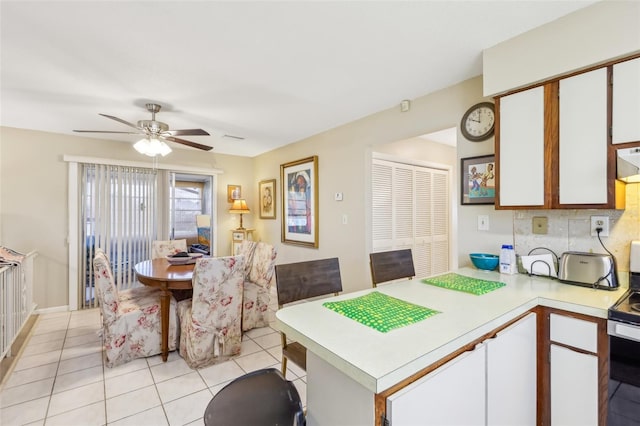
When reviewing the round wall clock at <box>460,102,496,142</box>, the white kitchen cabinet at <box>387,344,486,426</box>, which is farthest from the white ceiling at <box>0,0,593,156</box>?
the white kitchen cabinet at <box>387,344,486,426</box>

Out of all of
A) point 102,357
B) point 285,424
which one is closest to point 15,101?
point 102,357

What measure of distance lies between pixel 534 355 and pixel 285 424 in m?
1.30

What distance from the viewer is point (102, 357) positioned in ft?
8.29

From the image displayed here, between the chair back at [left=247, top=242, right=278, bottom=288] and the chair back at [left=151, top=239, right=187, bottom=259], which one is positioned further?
the chair back at [left=151, top=239, right=187, bottom=259]

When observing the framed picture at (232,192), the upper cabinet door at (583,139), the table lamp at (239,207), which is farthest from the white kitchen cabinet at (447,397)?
the framed picture at (232,192)

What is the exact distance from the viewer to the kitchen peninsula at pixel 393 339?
808 millimetres

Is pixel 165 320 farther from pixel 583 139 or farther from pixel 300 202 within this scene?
pixel 583 139

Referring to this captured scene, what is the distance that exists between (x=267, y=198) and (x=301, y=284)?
136 inches

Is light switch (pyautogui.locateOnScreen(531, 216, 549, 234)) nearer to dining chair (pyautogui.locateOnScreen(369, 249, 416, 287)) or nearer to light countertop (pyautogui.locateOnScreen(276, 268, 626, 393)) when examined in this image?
light countertop (pyautogui.locateOnScreen(276, 268, 626, 393))

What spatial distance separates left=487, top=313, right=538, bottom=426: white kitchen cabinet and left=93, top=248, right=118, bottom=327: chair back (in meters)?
2.63

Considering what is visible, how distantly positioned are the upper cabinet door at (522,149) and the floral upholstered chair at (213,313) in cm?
203

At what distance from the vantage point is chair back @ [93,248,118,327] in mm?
2240

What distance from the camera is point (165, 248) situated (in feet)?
12.2

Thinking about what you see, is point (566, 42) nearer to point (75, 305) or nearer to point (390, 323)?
point (390, 323)
